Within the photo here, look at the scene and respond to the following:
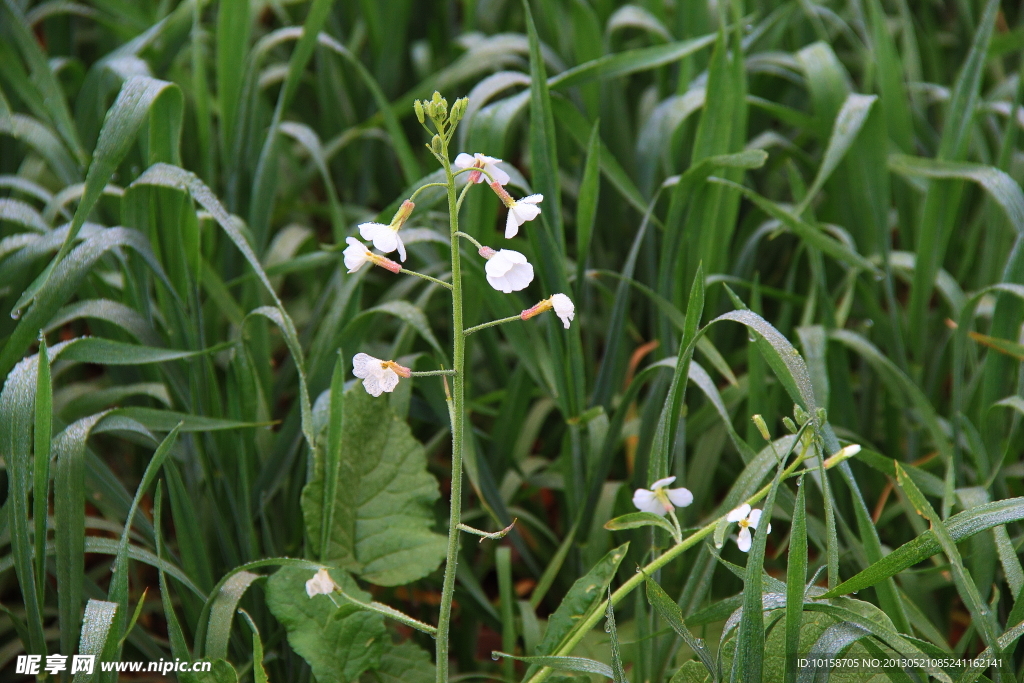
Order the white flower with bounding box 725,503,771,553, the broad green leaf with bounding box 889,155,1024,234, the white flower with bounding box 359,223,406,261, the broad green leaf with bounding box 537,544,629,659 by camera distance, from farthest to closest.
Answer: the broad green leaf with bounding box 889,155,1024,234, the broad green leaf with bounding box 537,544,629,659, the white flower with bounding box 725,503,771,553, the white flower with bounding box 359,223,406,261

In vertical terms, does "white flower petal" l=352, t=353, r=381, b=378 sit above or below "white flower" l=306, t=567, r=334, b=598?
above

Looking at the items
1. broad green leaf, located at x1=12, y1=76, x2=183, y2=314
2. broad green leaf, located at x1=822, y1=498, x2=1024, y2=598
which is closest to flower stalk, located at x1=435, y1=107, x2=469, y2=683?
broad green leaf, located at x1=822, y1=498, x2=1024, y2=598

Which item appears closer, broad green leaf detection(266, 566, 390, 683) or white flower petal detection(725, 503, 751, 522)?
white flower petal detection(725, 503, 751, 522)

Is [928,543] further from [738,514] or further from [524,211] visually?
[524,211]

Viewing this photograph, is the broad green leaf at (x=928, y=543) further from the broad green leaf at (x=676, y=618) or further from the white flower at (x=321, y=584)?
the white flower at (x=321, y=584)

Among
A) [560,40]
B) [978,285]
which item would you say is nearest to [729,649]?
[978,285]

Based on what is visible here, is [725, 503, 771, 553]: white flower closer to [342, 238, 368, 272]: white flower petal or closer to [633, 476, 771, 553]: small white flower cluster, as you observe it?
[633, 476, 771, 553]: small white flower cluster

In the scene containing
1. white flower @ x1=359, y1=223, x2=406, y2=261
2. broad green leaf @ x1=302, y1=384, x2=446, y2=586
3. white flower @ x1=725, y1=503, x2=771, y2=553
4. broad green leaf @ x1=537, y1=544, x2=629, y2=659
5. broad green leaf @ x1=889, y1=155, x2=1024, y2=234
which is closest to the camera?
white flower @ x1=359, y1=223, x2=406, y2=261
